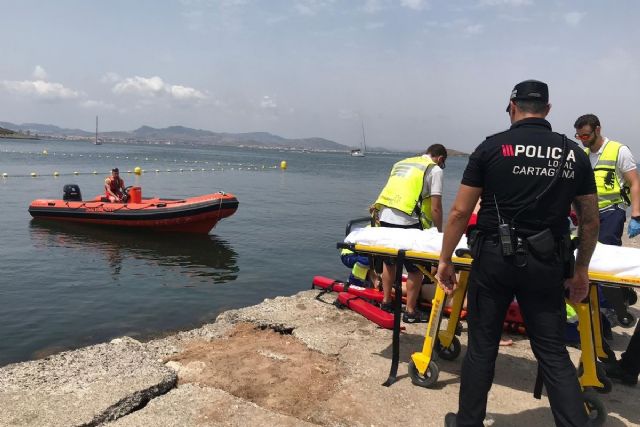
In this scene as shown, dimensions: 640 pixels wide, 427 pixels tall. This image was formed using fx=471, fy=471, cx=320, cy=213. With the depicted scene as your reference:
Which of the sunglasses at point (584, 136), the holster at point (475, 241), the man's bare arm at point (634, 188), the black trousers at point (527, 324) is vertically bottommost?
the black trousers at point (527, 324)

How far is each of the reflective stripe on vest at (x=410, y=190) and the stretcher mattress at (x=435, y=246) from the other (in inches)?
31.6

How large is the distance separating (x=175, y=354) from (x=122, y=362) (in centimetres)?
49

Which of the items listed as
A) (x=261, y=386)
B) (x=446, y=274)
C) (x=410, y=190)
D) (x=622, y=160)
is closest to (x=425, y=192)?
(x=410, y=190)

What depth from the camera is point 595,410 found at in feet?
9.70

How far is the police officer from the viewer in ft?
7.63

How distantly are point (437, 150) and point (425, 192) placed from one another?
46 centimetres

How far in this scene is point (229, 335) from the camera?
4.45 m

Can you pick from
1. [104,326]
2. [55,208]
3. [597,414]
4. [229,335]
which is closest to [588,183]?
[597,414]

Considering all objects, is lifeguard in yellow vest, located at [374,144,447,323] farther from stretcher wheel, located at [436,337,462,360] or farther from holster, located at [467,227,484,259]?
holster, located at [467,227,484,259]

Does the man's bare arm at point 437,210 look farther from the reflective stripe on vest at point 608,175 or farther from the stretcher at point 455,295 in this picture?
the reflective stripe on vest at point 608,175

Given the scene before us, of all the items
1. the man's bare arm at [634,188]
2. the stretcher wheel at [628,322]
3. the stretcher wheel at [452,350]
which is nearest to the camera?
the stretcher wheel at [452,350]

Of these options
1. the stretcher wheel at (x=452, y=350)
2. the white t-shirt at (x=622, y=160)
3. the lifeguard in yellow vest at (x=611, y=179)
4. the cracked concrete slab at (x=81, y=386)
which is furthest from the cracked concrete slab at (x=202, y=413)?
the white t-shirt at (x=622, y=160)

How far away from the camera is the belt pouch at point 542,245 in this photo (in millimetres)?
2330

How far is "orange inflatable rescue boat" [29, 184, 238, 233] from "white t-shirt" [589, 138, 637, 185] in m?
9.59
